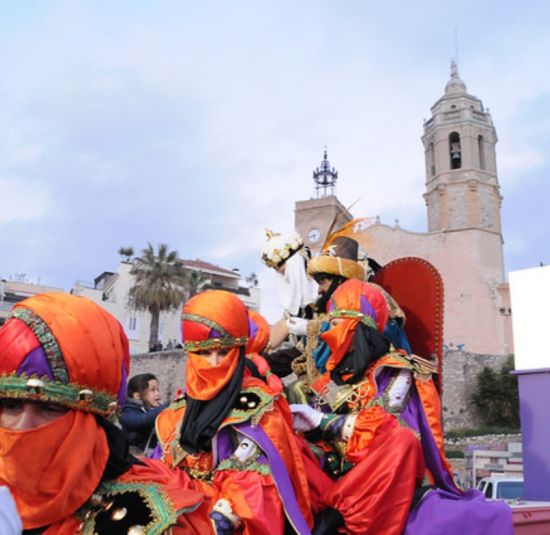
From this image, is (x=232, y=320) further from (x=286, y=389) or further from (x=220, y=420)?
(x=286, y=389)

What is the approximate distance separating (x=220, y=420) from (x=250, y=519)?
18.8 inches

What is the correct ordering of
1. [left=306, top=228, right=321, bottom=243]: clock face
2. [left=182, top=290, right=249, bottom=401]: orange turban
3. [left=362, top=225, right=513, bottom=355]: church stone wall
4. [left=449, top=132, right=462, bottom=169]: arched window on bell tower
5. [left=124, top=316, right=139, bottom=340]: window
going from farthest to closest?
[left=124, top=316, right=139, bottom=340]: window < [left=449, top=132, right=462, bottom=169]: arched window on bell tower < [left=362, top=225, right=513, bottom=355]: church stone wall < [left=306, top=228, right=321, bottom=243]: clock face < [left=182, top=290, right=249, bottom=401]: orange turban

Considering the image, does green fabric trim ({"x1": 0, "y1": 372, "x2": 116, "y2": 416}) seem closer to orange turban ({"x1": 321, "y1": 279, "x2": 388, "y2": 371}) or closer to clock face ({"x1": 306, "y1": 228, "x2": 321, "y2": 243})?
orange turban ({"x1": 321, "y1": 279, "x2": 388, "y2": 371})

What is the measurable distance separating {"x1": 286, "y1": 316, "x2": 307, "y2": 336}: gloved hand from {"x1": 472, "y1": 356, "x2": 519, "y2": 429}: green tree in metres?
32.1

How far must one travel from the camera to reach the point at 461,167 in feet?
155

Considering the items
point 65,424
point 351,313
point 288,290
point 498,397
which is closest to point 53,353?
point 65,424

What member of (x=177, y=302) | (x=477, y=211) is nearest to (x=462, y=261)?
(x=477, y=211)

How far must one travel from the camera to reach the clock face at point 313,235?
4212 cm

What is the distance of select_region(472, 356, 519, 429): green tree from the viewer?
34.5m

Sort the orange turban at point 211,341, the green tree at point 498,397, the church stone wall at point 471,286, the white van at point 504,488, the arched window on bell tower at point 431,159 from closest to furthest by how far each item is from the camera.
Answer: the orange turban at point 211,341 → the white van at point 504,488 → the green tree at point 498,397 → the church stone wall at point 471,286 → the arched window on bell tower at point 431,159

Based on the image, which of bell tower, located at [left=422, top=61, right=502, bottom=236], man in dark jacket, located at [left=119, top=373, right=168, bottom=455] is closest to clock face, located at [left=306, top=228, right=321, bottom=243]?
bell tower, located at [left=422, top=61, right=502, bottom=236]

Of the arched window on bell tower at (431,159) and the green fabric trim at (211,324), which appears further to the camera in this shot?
the arched window on bell tower at (431,159)

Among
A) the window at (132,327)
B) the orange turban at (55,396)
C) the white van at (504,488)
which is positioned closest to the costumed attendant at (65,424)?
the orange turban at (55,396)

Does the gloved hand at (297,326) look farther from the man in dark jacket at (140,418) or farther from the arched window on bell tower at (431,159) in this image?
the arched window on bell tower at (431,159)
